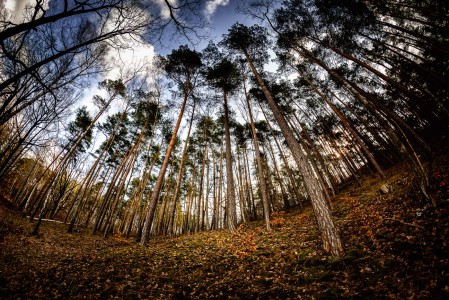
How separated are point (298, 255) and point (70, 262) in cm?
722

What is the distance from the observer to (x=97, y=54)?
6211mm

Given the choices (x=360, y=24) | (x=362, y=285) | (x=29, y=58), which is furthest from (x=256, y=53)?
(x=362, y=285)

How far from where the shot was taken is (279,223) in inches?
432

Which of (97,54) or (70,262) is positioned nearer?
(70,262)

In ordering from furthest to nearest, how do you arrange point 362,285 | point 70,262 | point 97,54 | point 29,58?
point 97,54, point 70,262, point 29,58, point 362,285

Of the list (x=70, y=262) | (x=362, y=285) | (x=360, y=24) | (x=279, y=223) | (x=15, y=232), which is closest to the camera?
(x=362, y=285)

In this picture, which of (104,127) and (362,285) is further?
(104,127)

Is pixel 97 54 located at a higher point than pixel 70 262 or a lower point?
higher

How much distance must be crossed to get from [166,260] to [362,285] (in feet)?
17.7

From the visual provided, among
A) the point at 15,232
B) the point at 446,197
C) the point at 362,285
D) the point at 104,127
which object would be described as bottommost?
the point at 362,285

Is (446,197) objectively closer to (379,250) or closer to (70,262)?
(379,250)

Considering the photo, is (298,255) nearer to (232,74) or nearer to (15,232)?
(232,74)

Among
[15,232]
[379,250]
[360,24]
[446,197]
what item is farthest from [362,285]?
[360,24]

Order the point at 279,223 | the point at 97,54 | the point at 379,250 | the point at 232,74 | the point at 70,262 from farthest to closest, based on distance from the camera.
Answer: the point at 232,74
the point at 279,223
the point at 97,54
the point at 70,262
the point at 379,250
